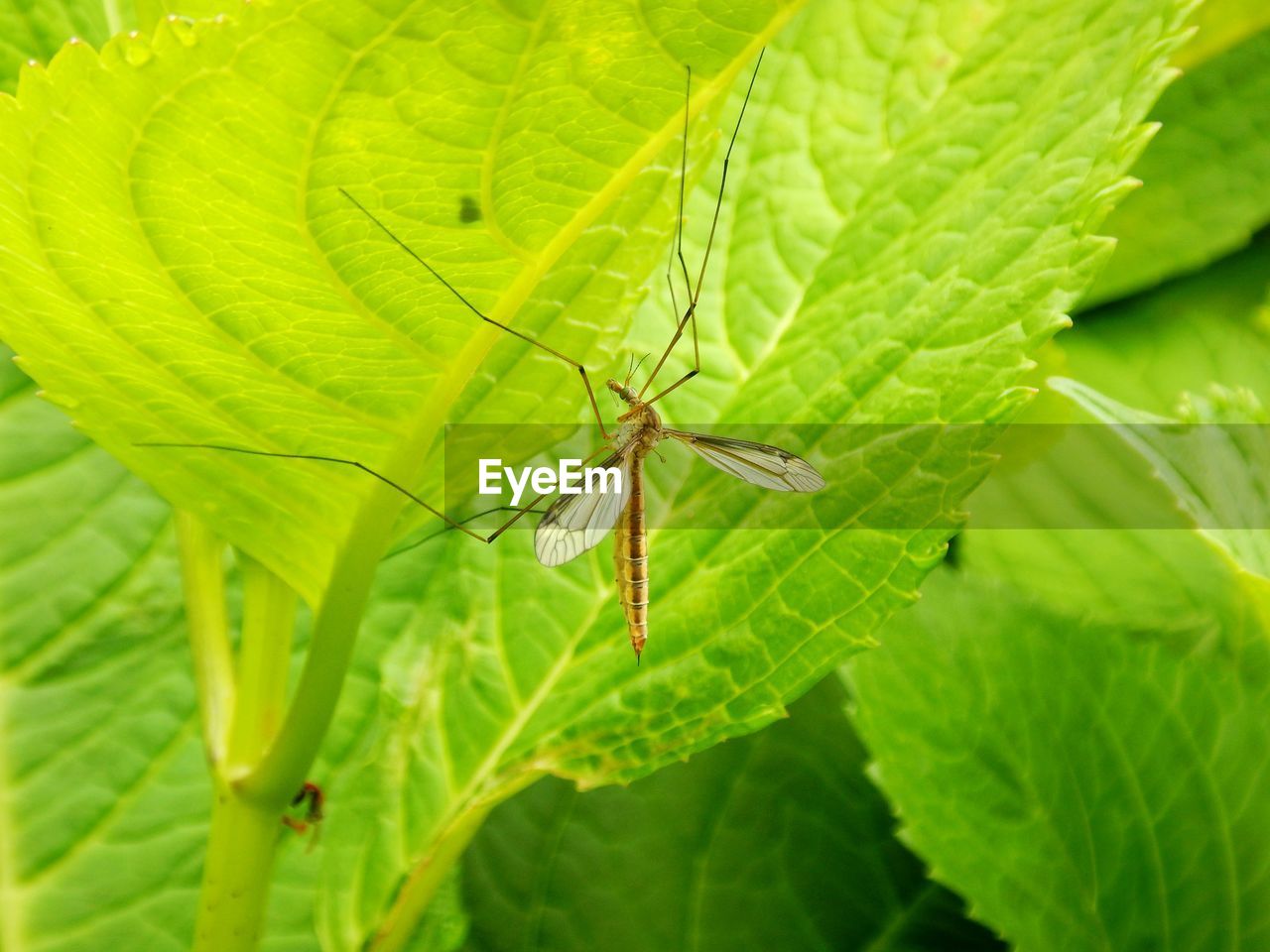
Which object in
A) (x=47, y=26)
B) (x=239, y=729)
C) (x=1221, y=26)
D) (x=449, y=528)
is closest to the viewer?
(x=239, y=729)

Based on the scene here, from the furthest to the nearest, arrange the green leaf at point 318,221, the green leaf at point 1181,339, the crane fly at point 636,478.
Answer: the green leaf at point 1181,339
the crane fly at point 636,478
the green leaf at point 318,221

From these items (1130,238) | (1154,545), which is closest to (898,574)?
(1154,545)

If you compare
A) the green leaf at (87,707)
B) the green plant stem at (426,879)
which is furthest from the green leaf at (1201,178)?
the green leaf at (87,707)

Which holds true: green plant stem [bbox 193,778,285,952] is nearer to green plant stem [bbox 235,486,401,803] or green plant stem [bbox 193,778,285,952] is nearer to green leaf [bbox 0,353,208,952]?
green plant stem [bbox 235,486,401,803]

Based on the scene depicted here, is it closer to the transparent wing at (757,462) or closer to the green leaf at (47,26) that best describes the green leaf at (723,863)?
the transparent wing at (757,462)

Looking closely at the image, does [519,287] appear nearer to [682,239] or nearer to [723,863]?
[682,239]

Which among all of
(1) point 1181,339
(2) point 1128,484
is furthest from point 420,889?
(1) point 1181,339
